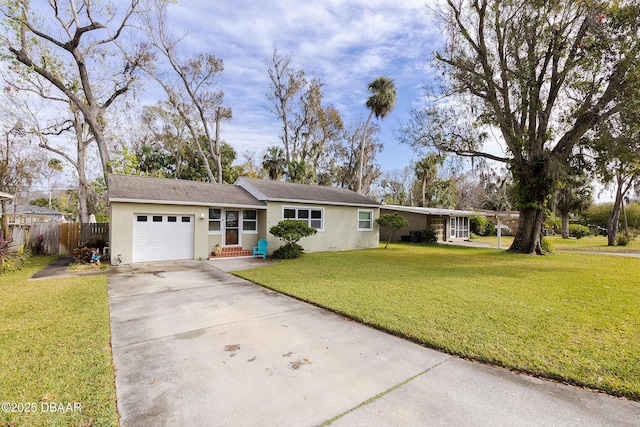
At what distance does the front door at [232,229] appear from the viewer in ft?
44.8

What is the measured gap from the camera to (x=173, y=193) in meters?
12.4

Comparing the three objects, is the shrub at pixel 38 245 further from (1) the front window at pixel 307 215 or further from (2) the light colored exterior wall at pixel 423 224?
(2) the light colored exterior wall at pixel 423 224

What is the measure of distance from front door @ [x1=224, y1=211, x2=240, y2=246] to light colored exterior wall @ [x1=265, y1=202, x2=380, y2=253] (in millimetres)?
1408

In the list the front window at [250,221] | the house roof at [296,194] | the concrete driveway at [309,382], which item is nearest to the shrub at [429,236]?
the house roof at [296,194]

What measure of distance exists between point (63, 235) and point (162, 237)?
5.94m

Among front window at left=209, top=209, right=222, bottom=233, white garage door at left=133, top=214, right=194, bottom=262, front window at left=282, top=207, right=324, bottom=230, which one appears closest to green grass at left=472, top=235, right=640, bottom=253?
front window at left=282, top=207, right=324, bottom=230

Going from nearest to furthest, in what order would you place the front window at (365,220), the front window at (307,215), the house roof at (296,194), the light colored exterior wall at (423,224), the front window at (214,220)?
the front window at (214,220)
the house roof at (296,194)
the front window at (307,215)
the front window at (365,220)
the light colored exterior wall at (423,224)

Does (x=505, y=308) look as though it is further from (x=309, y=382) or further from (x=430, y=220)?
(x=430, y=220)

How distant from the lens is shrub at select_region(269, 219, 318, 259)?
1301cm

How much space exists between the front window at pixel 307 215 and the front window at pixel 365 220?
9.80 ft

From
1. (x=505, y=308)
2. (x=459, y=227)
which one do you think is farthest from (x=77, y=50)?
(x=459, y=227)

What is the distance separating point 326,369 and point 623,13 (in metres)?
14.5

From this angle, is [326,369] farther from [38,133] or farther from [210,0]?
[38,133]

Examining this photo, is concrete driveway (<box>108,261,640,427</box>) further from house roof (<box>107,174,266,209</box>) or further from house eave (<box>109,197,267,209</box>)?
house roof (<box>107,174,266,209</box>)
